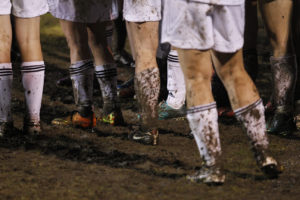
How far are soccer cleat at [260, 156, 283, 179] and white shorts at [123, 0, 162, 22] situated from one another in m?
1.42

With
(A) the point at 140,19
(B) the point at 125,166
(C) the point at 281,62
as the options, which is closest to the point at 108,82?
(A) the point at 140,19

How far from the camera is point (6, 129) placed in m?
4.62

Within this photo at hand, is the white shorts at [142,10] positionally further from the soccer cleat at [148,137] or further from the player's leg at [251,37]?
the player's leg at [251,37]

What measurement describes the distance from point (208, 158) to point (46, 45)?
5.86 m

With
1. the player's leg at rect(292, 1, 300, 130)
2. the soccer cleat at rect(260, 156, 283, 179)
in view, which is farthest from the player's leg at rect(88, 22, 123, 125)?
the soccer cleat at rect(260, 156, 283, 179)

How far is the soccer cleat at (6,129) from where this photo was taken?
181 inches

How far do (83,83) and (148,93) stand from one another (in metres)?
0.76

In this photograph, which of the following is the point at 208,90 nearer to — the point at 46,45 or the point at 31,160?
the point at 31,160

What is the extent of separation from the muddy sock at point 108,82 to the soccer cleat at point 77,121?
6.9 inches

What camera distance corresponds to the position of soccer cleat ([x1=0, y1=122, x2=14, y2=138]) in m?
4.61

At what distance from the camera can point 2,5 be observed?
4.32 m

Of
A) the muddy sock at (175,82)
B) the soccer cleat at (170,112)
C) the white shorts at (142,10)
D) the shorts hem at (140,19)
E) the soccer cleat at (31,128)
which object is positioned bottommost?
the soccer cleat at (170,112)

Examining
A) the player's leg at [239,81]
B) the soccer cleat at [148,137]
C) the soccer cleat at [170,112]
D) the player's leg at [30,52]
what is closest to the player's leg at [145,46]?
the soccer cleat at [148,137]

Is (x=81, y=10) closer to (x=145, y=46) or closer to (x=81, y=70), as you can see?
(x=81, y=70)
